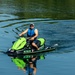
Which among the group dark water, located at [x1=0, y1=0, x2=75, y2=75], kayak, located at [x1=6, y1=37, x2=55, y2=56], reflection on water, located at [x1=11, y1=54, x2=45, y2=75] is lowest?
dark water, located at [x1=0, y1=0, x2=75, y2=75]

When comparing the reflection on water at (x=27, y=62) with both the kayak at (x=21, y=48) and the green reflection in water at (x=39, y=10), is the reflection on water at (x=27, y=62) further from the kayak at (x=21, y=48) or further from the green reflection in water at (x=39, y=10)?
the green reflection in water at (x=39, y=10)

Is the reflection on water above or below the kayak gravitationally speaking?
below

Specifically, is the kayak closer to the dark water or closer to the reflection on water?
the reflection on water

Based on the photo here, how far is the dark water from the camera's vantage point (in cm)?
2017

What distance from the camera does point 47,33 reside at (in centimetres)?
3088

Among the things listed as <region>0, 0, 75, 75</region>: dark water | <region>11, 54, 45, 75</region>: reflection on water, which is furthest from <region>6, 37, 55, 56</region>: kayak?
<region>0, 0, 75, 75</region>: dark water

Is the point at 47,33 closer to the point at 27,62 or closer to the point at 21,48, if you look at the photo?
the point at 21,48

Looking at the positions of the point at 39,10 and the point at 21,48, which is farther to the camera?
the point at 39,10

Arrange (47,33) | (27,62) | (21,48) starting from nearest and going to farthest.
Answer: (27,62) → (21,48) → (47,33)

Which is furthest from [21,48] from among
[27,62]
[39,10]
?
[39,10]

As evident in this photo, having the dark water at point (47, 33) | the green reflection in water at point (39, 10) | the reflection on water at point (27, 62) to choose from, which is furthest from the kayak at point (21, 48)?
the green reflection in water at point (39, 10)

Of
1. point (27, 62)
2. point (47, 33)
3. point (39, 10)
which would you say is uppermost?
point (27, 62)

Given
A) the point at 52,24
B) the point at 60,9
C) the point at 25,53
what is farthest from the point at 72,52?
the point at 60,9

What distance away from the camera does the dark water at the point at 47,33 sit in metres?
20.2
